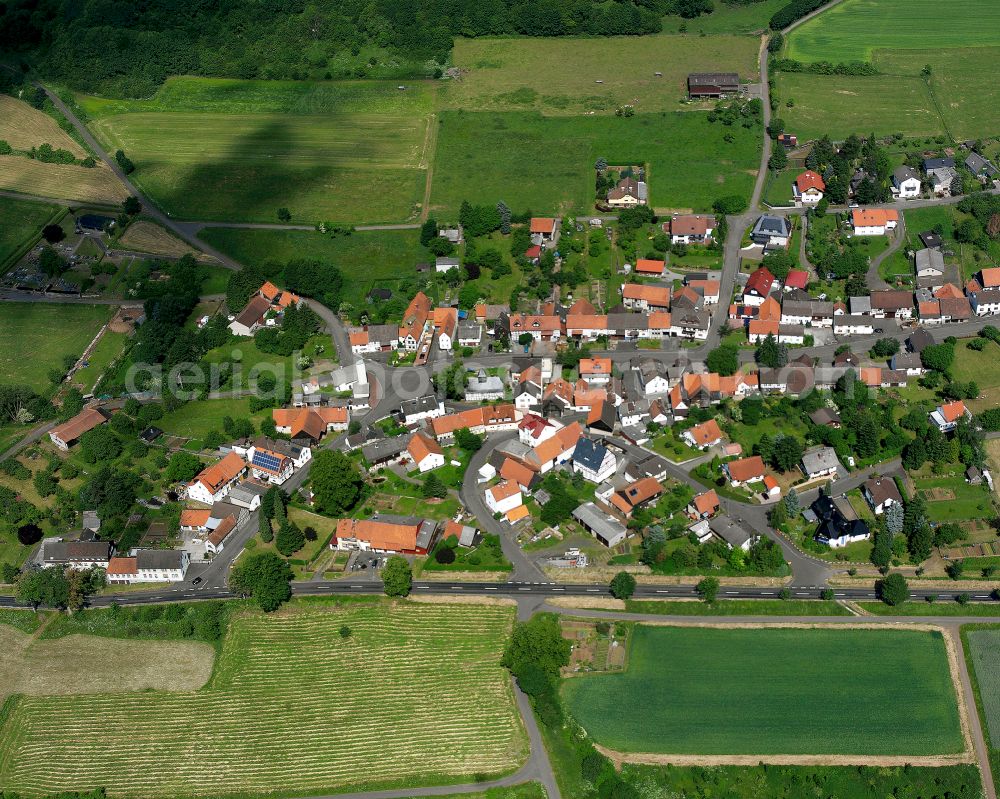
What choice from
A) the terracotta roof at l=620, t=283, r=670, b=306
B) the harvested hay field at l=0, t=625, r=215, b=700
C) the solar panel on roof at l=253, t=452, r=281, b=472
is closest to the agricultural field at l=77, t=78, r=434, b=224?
the terracotta roof at l=620, t=283, r=670, b=306

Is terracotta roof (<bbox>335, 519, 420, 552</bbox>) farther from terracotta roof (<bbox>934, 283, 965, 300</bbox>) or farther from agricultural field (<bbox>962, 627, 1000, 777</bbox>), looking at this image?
terracotta roof (<bbox>934, 283, 965, 300</bbox>)

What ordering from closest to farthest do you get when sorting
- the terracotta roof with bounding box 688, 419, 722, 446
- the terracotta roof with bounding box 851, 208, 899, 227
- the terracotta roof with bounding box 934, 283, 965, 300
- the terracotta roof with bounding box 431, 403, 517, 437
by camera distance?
the terracotta roof with bounding box 688, 419, 722, 446, the terracotta roof with bounding box 431, 403, 517, 437, the terracotta roof with bounding box 934, 283, 965, 300, the terracotta roof with bounding box 851, 208, 899, 227

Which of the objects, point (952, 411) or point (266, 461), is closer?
point (266, 461)

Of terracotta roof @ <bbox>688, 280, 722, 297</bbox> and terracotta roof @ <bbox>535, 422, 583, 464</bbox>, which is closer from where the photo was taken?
terracotta roof @ <bbox>535, 422, 583, 464</bbox>

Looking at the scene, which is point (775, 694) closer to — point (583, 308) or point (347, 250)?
point (583, 308)

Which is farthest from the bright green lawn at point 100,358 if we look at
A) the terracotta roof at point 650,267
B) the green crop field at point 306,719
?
the terracotta roof at point 650,267

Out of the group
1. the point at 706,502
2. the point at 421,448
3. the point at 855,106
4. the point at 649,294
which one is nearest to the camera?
the point at 706,502

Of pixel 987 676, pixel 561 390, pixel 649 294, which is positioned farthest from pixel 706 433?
pixel 987 676
